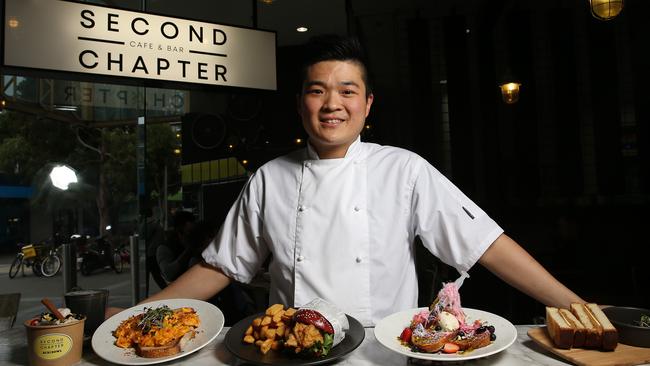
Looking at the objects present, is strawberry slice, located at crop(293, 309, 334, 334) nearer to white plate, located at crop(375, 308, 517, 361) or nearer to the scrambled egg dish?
white plate, located at crop(375, 308, 517, 361)

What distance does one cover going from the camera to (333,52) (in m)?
1.40

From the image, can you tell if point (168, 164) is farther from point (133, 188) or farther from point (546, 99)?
point (546, 99)

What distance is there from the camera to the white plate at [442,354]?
917 mm

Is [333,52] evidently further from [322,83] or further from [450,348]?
[450,348]

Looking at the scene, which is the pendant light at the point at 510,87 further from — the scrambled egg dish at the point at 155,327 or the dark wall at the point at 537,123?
the scrambled egg dish at the point at 155,327

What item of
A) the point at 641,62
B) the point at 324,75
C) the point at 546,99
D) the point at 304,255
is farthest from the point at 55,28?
the point at 641,62

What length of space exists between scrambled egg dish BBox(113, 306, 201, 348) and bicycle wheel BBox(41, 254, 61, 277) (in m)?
2.99

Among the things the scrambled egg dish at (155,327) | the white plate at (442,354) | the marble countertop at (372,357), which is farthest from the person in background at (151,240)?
the white plate at (442,354)

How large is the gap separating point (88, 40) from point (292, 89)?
2.34 m

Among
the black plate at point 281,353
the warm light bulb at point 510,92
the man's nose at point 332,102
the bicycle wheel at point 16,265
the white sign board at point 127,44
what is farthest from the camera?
the warm light bulb at point 510,92

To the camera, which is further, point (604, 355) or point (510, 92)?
point (510, 92)

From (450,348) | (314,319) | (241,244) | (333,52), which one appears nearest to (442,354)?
(450,348)

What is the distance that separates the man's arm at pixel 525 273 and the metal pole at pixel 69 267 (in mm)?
3388

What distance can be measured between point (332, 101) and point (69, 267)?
10.4ft
